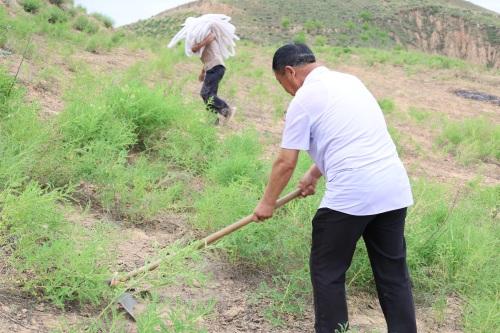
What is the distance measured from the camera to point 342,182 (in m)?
2.77

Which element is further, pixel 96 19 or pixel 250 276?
pixel 96 19

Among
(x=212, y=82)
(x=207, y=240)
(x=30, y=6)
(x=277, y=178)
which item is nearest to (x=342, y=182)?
(x=277, y=178)

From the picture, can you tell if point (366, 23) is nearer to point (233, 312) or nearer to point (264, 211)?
point (233, 312)

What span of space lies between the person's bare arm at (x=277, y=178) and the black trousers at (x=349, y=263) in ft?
0.76

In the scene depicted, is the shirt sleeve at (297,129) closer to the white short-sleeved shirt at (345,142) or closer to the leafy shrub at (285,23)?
the white short-sleeved shirt at (345,142)

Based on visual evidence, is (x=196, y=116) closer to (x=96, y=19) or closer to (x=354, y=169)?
(x=354, y=169)

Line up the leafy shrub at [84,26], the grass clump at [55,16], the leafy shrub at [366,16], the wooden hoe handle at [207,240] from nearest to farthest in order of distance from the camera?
1. the wooden hoe handle at [207,240]
2. the grass clump at [55,16]
3. the leafy shrub at [84,26]
4. the leafy shrub at [366,16]

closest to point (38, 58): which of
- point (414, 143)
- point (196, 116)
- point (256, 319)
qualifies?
A: point (196, 116)

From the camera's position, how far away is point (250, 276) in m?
3.72

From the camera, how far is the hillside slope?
126 ft

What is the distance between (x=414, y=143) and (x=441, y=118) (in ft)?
10.3

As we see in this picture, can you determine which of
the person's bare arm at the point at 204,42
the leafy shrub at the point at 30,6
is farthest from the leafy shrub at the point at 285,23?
the person's bare arm at the point at 204,42

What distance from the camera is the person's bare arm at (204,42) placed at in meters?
6.75

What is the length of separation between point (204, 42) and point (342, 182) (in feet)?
14.3
